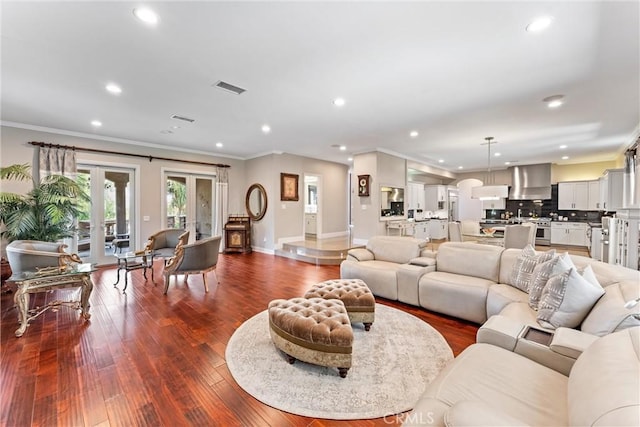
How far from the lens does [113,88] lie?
3.52 metres

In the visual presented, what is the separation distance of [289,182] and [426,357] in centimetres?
620

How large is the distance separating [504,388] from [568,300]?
3.61 feet

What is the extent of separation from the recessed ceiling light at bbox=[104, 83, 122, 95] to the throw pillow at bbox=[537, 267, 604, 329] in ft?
17.0

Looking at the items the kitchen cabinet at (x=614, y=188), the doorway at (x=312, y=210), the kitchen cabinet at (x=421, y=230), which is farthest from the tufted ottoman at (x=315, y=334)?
the kitchen cabinet at (x=614, y=188)

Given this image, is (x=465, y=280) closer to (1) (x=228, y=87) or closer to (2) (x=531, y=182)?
(1) (x=228, y=87)

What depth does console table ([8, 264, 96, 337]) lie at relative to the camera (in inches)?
114

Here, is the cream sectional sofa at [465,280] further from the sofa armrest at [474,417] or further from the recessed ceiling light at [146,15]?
the recessed ceiling light at [146,15]

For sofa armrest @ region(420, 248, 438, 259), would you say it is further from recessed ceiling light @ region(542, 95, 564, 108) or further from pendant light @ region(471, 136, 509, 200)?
pendant light @ region(471, 136, 509, 200)

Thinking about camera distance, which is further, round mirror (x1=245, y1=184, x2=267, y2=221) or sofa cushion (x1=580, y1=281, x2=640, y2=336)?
round mirror (x1=245, y1=184, x2=267, y2=221)

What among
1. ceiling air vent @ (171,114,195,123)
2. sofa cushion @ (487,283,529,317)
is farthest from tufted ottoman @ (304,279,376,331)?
ceiling air vent @ (171,114,195,123)

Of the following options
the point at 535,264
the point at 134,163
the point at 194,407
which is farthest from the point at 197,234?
A: the point at 535,264

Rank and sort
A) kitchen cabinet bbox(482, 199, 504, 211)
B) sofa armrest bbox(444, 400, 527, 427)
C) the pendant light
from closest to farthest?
sofa armrest bbox(444, 400, 527, 427) → the pendant light → kitchen cabinet bbox(482, 199, 504, 211)

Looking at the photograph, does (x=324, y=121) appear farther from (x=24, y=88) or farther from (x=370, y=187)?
(x=24, y=88)

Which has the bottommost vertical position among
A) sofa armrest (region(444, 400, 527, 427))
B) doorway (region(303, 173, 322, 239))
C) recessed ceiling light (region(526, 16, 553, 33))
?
sofa armrest (region(444, 400, 527, 427))
